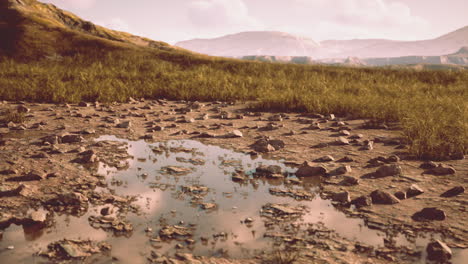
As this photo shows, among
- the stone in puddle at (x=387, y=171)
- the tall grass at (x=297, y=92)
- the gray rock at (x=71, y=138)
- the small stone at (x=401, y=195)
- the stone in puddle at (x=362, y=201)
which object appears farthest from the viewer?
the tall grass at (x=297, y=92)

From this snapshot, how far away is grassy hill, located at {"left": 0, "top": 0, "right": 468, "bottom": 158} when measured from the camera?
219 inches

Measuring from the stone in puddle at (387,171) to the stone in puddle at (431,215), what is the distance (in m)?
0.91

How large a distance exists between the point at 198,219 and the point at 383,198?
1.50 m

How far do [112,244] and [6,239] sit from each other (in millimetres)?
672

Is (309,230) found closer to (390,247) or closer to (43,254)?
(390,247)

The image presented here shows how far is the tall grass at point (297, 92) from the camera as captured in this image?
487cm

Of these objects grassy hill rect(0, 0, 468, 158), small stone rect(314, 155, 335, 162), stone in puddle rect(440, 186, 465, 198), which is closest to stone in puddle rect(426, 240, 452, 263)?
stone in puddle rect(440, 186, 465, 198)

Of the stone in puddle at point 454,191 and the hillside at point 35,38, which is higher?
the hillside at point 35,38

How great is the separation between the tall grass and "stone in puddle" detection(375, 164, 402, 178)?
2.51 ft

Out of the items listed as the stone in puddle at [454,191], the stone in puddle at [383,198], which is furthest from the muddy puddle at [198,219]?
the stone in puddle at [454,191]

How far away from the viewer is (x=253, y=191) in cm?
315

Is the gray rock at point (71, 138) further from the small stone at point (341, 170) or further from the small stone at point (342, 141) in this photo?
the small stone at point (342, 141)

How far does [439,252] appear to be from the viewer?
2059mm

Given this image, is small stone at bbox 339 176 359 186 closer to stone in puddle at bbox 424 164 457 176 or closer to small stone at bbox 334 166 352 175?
small stone at bbox 334 166 352 175
